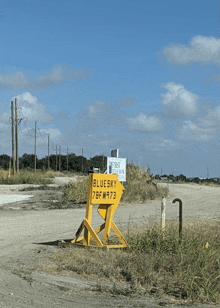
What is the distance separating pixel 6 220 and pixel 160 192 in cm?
1236

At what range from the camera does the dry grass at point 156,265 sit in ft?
22.9

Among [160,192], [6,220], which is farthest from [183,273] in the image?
[160,192]

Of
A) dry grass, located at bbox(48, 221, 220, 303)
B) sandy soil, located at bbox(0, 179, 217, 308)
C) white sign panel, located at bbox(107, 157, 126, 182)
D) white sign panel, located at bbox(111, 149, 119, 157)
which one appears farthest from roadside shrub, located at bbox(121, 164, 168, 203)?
dry grass, located at bbox(48, 221, 220, 303)

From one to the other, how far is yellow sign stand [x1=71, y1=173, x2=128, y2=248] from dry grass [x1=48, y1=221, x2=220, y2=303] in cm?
29

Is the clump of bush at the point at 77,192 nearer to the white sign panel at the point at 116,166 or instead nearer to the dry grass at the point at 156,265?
the white sign panel at the point at 116,166

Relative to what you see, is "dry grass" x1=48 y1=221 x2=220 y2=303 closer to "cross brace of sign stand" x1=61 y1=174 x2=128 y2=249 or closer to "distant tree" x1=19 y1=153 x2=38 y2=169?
"cross brace of sign stand" x1=61 y1=174 x2=128 y2=249

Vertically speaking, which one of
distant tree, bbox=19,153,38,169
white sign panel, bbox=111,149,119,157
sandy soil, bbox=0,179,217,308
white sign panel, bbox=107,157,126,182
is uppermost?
distant tree, bbox=19,153,38,169

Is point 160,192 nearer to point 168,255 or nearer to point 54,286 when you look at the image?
point 168,255

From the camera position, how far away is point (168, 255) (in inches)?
353

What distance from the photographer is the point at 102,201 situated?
10.1 m

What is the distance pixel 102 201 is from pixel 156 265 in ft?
7.89

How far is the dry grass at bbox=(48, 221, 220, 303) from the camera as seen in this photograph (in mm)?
6969

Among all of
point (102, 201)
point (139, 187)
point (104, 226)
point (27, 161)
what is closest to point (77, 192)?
point (139, 187)

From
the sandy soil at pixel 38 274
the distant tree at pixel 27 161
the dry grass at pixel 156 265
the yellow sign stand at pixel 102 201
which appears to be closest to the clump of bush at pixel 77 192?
the sandy soil at pixel 38 274
